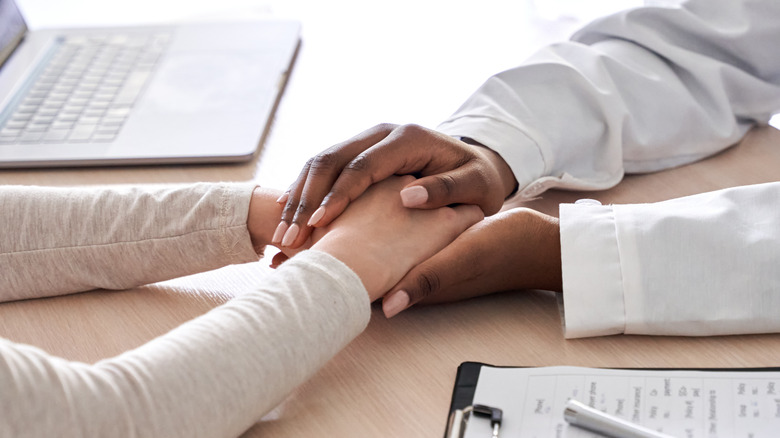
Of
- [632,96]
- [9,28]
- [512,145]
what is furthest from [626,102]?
[9,28]

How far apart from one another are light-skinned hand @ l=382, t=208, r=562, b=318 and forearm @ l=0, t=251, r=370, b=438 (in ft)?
0.17

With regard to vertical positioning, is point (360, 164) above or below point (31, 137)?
above

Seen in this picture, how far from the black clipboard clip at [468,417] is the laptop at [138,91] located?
0.45 metres

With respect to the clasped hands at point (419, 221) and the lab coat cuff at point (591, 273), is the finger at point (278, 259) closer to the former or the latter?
the clasped hands at point (419, 221)

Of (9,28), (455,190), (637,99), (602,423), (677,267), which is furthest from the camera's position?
(9,28)

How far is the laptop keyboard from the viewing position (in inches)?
35.4

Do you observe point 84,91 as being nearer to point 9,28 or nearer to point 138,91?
point 138,91

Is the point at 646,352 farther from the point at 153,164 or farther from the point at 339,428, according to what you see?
the point at 153,164

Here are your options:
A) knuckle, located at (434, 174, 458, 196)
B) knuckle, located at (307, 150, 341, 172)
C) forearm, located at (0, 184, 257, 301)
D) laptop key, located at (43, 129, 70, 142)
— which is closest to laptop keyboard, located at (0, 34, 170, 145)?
laptop key, located at (43, 129, 70, 142)

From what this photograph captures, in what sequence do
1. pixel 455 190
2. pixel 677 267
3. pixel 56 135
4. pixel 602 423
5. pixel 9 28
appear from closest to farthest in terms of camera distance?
pixel 602 423 < pixel 677 267 < pixel 455 190 < pixel 56 135 < pixel 9 28

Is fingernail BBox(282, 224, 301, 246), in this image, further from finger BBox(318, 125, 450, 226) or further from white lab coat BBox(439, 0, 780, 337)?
white lab coat BBox(439, 0, 780, 337)

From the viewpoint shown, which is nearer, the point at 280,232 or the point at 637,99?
the point at 280,232

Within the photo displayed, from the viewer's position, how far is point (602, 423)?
1.43ft

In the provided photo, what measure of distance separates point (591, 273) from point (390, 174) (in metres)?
0.20
